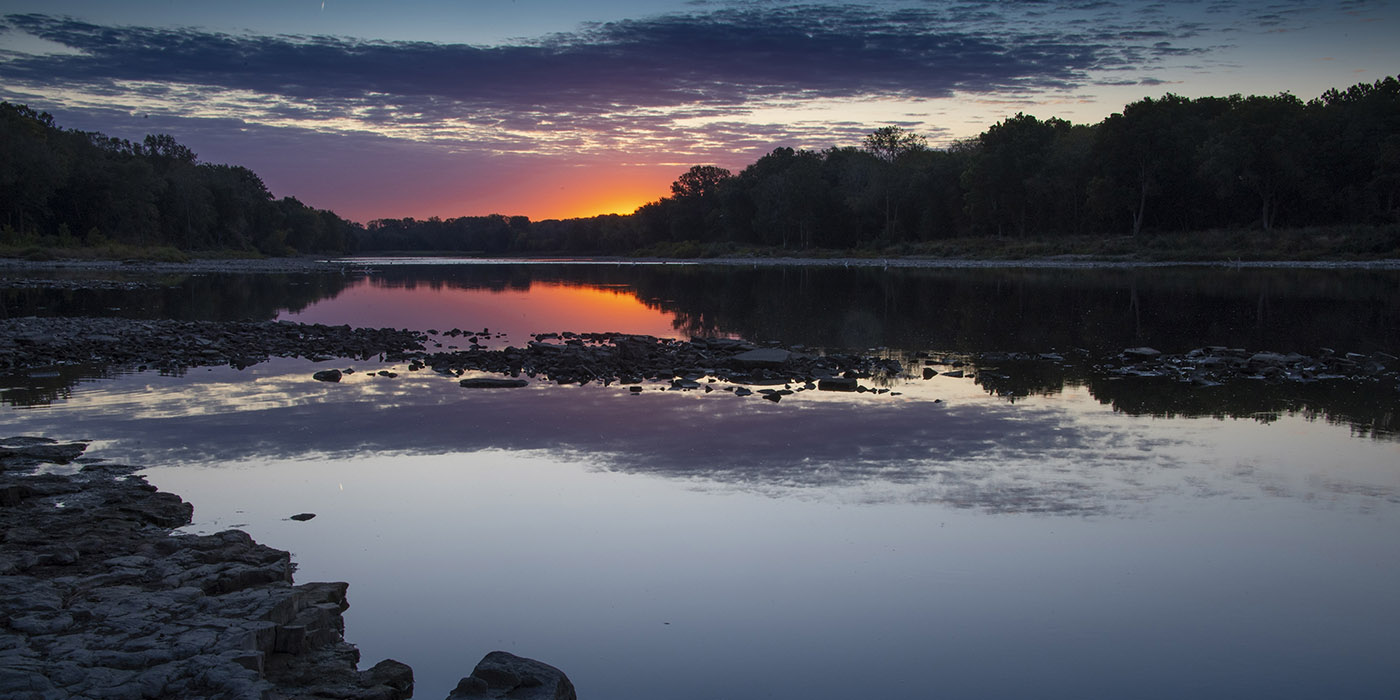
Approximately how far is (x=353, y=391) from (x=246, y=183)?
134439 mm

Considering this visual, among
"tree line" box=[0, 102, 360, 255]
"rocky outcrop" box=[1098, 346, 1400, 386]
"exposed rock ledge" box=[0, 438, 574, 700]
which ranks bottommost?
"exposed rock ledge" box=[0, 438, 574, 700]

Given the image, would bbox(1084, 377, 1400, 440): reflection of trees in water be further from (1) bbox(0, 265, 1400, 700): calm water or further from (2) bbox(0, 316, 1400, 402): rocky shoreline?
(2) bbox(0, 316, 1400, 402): rocky shoreline

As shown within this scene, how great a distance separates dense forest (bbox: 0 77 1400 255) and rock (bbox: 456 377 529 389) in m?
66.9

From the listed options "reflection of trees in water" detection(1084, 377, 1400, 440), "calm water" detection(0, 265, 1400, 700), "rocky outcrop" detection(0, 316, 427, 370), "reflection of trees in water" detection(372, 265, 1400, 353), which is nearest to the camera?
"calm water" detection(0, 265, 1400, 700)

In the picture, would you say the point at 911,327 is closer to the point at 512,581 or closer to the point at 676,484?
the point at 676,484

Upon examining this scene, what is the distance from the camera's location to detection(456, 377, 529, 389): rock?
1503 centimetres

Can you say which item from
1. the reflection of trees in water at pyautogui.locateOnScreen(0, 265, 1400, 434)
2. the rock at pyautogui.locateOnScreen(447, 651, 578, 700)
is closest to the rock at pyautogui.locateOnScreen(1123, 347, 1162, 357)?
the reflection of trees in water at pyautogui.locateOnScreen(0, 265, 1400, 434)

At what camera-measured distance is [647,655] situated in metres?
5.39

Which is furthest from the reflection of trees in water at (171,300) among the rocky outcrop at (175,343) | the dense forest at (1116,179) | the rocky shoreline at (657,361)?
the dense forest at (1116,179)

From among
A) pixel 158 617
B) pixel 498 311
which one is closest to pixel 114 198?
pixel 498 311

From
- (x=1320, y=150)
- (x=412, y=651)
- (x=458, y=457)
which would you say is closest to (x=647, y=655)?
(x=412, y=651)

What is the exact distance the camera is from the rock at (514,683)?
4.70 meters

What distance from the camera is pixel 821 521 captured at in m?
7.73

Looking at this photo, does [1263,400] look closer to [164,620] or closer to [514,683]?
[514,683]
